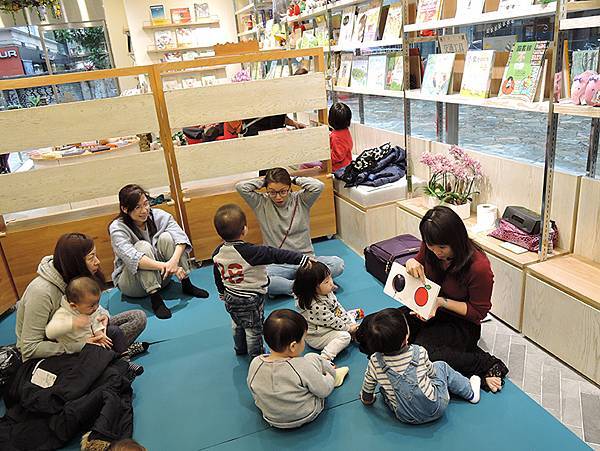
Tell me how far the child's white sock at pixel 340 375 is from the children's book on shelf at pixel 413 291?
0.40 m

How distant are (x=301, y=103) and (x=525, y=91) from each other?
1545 millimetres

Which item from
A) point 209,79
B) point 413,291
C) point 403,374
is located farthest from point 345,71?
point 209,79

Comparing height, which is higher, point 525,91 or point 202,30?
point 202,30

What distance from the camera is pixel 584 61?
2262 millimetres

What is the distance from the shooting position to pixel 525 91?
2.43 m

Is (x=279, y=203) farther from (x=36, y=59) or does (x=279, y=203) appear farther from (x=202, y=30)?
(x=36, y=59)

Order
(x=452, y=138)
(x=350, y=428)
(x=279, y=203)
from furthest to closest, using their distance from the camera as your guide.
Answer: (x=452, y=138), (x=279, y=203), (x=350, y=428)

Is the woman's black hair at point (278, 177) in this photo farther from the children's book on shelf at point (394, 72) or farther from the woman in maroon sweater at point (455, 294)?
the children's book on shelf at point (394, 72)

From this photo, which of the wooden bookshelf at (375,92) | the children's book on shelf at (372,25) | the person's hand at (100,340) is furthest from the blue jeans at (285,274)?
the children's book on shelf at (372,25)

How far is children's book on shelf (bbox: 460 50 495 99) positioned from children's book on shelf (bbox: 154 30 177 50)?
20.8ft

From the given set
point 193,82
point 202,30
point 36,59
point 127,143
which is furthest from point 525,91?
point 36,59

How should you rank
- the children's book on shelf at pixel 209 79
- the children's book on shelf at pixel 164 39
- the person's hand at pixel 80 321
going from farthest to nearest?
1. the children's book on shelf at pixel 164 39
2. the children's book on shelf at pixel 209 79
3. the person's hand at pixel 80 321

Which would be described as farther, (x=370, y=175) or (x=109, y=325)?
(x=370, y=175)

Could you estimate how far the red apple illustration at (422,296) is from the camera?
2.10 m
